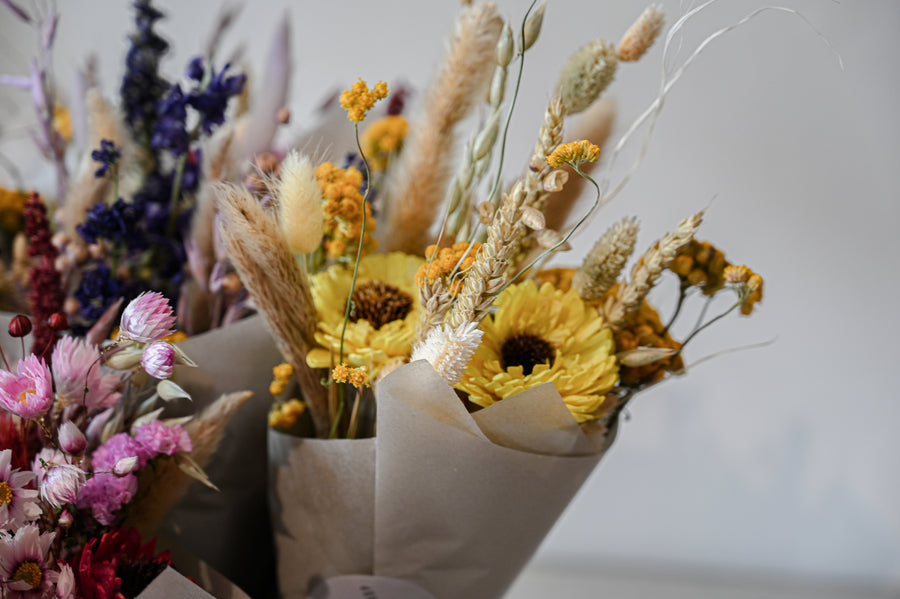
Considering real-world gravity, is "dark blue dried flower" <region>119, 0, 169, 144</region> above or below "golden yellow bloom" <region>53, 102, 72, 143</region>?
above

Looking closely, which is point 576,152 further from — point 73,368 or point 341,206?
point 73,368

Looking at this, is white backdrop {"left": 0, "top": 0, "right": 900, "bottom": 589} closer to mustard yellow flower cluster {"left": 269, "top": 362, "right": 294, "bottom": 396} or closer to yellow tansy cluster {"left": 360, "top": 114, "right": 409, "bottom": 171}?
yellow tansy cluster {"left": 360, "top": 114, "right": 409, "bottom": 171}

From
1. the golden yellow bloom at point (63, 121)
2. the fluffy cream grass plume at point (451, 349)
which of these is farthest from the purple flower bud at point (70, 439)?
the golden yellow bloom at point (63, 121)

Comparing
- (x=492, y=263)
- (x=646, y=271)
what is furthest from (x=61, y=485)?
(x=646, y=271)

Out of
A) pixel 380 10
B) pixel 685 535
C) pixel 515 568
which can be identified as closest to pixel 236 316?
pixel 515 568

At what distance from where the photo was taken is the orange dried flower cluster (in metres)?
0.47

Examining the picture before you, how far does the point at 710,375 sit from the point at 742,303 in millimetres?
627

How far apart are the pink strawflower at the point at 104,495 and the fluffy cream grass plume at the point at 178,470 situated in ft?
0.16

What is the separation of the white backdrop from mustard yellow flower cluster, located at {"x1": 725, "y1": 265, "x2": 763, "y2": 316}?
50 cm

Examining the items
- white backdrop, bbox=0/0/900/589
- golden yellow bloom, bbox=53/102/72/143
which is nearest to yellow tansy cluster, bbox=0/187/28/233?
golden yellow bloom, bbox=53/102/72/143

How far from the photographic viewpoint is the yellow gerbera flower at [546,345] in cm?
42

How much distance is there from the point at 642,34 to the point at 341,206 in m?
0.24

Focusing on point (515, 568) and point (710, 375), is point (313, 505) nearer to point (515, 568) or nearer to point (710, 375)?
point (515, 568)

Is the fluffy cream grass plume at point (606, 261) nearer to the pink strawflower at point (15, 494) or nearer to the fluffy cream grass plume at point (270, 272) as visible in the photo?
the fluffy cream grass plume at point (270, 272)
